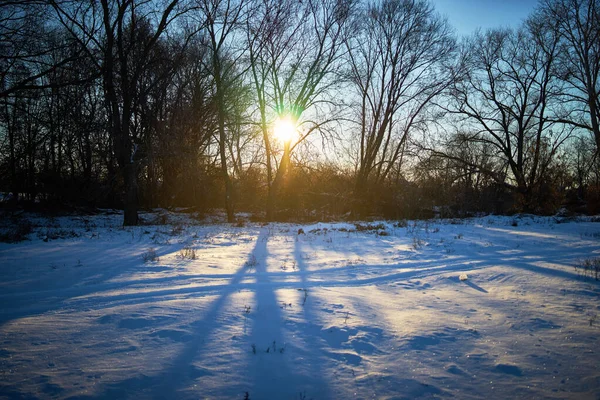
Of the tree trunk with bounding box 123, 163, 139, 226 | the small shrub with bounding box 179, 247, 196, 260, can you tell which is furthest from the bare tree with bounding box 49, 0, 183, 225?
the small shrub with bounding box 179, 247, 196, 260

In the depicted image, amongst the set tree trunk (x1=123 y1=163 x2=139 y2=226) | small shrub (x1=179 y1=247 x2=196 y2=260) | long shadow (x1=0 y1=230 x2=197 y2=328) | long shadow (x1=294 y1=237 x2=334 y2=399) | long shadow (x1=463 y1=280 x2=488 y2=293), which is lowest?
long shadow (x1=294 y1=237 x2=334 y2=399)

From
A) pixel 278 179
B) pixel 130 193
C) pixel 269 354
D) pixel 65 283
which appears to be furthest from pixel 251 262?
pixel 278 179

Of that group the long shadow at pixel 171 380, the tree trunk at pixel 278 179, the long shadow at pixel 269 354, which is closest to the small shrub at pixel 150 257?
the long shadow at pixel 269 354

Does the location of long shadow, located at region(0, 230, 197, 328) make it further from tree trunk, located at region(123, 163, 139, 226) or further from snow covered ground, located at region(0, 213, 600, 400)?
tree trunk, located at region(123, 163, 139, 226)

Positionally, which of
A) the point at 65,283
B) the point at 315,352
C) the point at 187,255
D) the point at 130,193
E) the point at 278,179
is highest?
the point at 278,179

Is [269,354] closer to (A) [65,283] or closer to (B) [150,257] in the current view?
(A) [65,283]

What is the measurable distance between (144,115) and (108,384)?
1359 cm

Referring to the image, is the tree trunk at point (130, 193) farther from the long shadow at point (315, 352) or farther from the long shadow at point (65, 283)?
the long shadow at point (315, 352)

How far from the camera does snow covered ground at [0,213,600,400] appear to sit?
247 cm

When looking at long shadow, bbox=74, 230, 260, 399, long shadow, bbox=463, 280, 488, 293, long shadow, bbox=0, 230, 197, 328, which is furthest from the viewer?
long shadow, bbox=463, 280, 488, 293

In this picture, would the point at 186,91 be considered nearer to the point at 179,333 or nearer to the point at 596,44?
the point at 179,333

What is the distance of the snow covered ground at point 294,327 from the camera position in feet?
8.10

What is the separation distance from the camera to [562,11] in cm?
1902

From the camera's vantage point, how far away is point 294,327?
346cm
